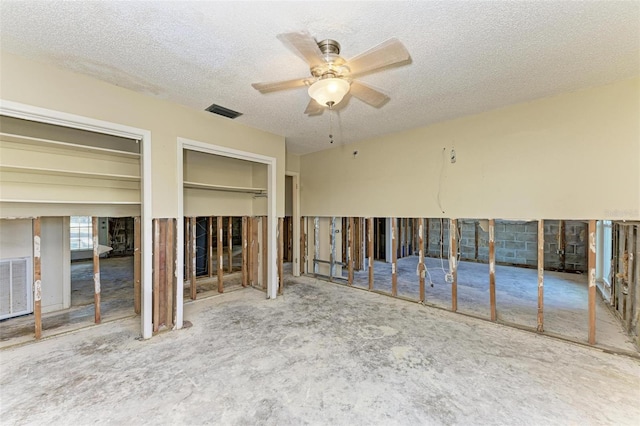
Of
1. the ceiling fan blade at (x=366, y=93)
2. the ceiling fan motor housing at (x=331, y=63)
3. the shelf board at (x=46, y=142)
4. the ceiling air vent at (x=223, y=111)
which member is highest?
the ceiling air vent at (x=223, y=111)

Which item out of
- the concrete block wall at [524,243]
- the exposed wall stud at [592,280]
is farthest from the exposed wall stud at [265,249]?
the concrete block wall at [524,243]

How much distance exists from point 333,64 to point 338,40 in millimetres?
153

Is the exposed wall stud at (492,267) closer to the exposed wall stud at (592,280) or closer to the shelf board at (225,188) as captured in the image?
the exposed wall stud at (592,280)

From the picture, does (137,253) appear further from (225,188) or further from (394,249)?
(394,249)

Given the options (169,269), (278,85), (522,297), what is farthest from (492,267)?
(169,269)

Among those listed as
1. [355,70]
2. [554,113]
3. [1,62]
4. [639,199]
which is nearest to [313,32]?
[355,70]

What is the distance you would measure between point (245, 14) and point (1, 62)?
207 centimetres

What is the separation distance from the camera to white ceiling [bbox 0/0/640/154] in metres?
1.60

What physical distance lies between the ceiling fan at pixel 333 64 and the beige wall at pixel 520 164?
189 cm

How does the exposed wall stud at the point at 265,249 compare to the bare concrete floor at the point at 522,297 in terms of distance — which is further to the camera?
the exposed wall stud at the point at 265,249

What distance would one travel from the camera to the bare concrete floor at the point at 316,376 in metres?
1.70

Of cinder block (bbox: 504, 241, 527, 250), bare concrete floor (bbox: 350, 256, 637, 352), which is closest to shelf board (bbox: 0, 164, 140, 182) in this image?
bare concrete floor (bbox: 350, 256, 637, 352)

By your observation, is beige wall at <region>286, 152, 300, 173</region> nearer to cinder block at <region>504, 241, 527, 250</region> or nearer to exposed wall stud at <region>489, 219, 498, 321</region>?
exposed wall stud at <region>489, 219, 498, 321</region>

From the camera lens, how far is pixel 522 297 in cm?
414
